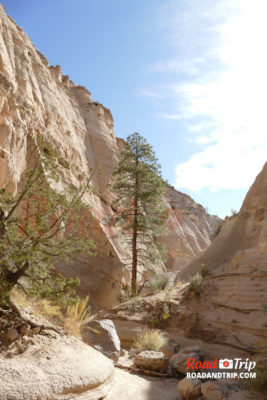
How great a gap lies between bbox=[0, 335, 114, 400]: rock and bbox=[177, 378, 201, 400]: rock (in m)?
1.51

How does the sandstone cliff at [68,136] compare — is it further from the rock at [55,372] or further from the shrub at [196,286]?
the shrub at [196,286]

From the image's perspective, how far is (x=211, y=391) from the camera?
5.61m

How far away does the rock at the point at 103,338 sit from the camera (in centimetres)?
752

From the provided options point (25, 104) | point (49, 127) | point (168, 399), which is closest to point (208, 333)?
point (168, 399)

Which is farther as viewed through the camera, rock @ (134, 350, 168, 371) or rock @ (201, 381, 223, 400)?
rock @ (134, 350, 168, 371)

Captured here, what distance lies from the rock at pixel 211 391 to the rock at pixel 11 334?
380cm

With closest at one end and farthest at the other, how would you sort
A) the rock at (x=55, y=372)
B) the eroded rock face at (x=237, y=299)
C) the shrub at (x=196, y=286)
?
the rock at (x=55, y=372), the eroded rock face at (x=237, y=299), the shrub at (x=196, y=286)

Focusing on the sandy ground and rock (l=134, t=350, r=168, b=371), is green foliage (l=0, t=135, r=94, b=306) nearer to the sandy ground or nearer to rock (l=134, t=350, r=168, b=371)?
the sandy ground

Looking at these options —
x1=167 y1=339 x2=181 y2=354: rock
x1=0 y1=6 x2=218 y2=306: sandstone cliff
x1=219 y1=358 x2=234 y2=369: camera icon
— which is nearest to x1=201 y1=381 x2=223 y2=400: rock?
x1=219 y1=358 x2=234 y2=369: camera icon

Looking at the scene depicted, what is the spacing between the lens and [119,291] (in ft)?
61.1

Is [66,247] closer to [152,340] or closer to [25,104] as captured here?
[152,340]

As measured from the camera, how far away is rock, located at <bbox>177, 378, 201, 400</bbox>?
229 inches

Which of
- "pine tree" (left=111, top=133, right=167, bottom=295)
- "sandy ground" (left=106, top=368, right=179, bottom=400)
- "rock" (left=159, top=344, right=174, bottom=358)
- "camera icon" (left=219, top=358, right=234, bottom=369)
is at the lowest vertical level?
"sandy ground" (left=106, top=368, right=179, bottom=400)

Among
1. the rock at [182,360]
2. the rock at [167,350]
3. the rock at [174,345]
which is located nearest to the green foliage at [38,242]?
the rock at [182,360]
